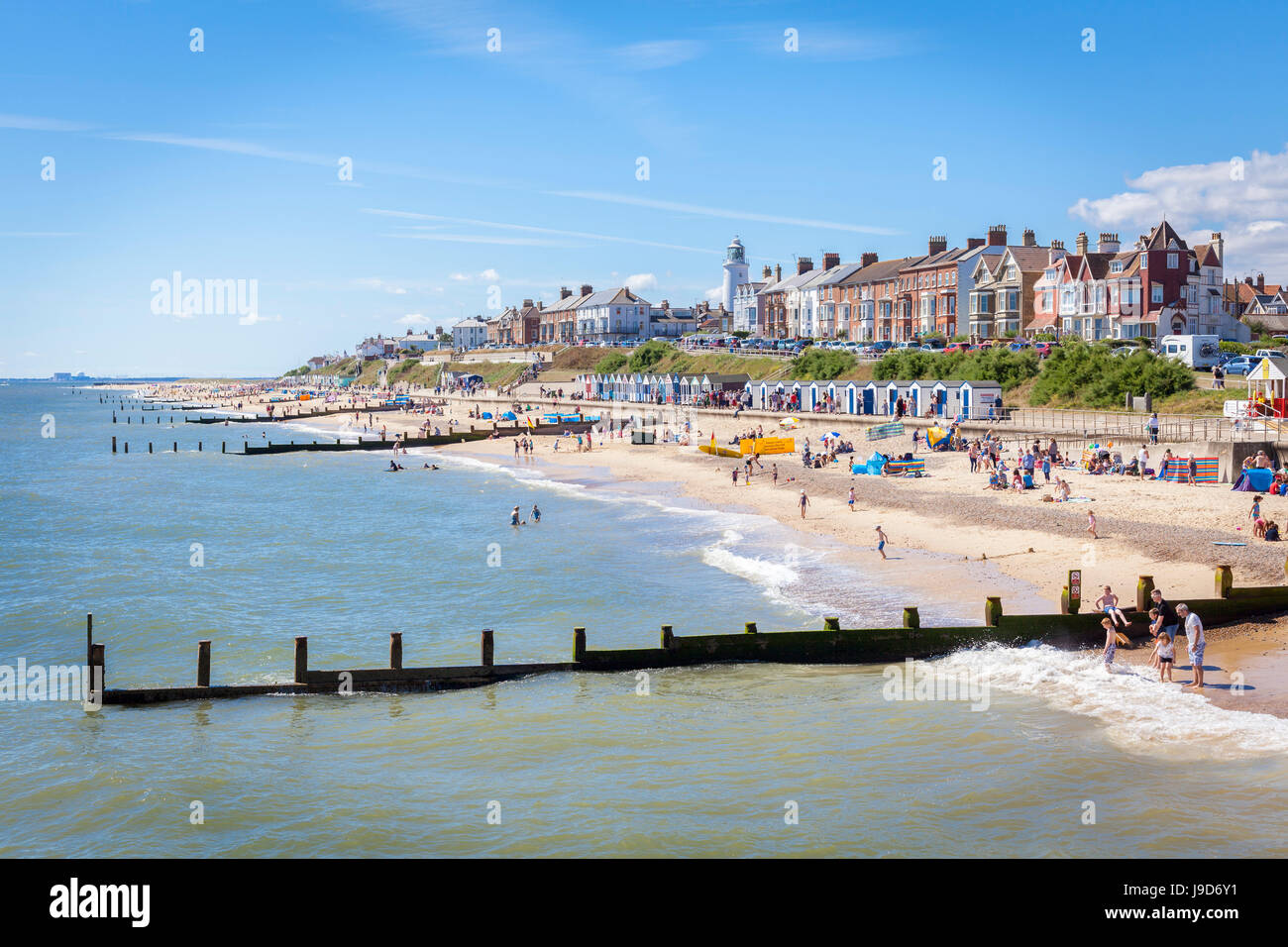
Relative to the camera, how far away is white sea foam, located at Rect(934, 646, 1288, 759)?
16.1 m

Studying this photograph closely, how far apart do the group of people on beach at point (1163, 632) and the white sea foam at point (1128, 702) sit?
33 centimetres

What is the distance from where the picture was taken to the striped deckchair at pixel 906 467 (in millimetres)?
47625

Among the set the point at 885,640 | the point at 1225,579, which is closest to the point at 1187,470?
the point at 1225,579

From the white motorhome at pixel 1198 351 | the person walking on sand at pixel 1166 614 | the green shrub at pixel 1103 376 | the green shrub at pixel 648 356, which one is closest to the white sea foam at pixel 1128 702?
the person walking on sand at pixel 1166 614

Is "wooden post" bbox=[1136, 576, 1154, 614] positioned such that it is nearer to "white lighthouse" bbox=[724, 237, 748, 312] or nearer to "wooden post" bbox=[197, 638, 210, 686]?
"wooden post" bbox=[197, 638, 210, 686]

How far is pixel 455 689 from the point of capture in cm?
2073

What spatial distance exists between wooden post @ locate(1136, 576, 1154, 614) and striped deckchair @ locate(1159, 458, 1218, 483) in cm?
1862

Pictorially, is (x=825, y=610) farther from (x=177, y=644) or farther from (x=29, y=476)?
(x=29, y=476)

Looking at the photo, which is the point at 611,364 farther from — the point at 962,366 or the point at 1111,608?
A: the point at 1111,608

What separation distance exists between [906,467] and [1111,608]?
27.1 metres

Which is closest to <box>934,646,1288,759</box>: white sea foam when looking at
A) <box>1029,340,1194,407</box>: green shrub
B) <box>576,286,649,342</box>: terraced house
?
<box>1029,340,1194,407</box>: green shrub

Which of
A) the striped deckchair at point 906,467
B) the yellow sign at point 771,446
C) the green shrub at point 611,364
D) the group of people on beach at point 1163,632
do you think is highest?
the green shrub at point 611,364

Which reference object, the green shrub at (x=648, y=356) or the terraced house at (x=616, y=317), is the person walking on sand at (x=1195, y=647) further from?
the terraced house at (x=616, y=317)
